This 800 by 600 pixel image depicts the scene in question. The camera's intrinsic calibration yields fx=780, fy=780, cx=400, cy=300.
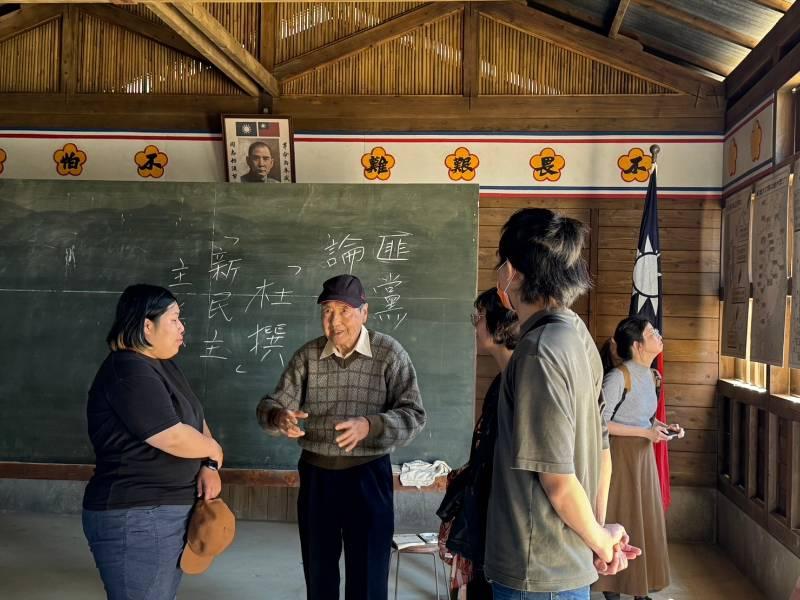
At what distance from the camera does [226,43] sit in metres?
4.34

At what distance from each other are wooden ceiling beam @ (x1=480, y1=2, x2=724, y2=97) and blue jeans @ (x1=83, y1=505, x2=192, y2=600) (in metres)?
4.20

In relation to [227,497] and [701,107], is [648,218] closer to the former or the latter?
[701,107]

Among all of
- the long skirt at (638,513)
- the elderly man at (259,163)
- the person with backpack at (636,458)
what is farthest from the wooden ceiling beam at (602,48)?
the long skirt at (638,513)

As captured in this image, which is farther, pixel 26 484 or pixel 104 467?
pixel 26 484

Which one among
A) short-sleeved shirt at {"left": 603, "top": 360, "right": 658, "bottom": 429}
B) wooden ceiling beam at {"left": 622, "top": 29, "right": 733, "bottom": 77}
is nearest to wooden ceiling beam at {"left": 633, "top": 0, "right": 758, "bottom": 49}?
wooden ceiling beam at {"left": 622, "top": 29, "right": 733, "bottom": 77}

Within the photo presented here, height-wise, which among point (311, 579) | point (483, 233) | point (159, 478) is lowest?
point (311, 579)

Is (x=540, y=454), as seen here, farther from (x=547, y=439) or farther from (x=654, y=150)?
Answer: (x=654, y=150)

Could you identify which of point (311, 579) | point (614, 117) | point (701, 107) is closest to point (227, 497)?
point (311, 579)

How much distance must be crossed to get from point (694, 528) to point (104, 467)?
4.09 metres

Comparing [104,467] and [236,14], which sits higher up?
[236,14]

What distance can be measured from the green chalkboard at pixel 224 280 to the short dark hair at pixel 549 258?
2.88 meters

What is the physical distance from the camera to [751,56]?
455 centimetres

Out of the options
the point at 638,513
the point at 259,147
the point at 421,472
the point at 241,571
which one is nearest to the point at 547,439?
the point at 638,513

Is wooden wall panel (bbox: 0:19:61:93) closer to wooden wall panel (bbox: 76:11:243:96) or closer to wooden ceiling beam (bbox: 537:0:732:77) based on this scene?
wooden wall panel (bbox: 76:11:243:96)
